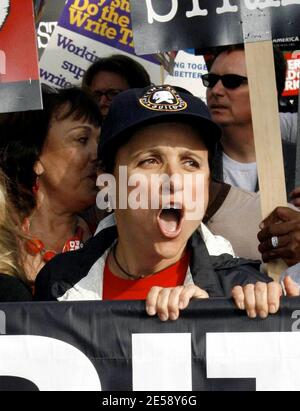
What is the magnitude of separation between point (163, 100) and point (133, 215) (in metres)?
0.37

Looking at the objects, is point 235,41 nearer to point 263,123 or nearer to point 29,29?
point 263,123

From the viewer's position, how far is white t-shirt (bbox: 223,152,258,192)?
433 centimetres

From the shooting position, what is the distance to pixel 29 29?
12.6 feet

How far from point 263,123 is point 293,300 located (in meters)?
0.91

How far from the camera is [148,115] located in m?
3.06

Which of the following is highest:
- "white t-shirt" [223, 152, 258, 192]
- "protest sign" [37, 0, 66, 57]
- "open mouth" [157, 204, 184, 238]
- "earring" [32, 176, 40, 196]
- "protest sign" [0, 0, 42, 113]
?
"protest sign" [37, 0, 66, 57]

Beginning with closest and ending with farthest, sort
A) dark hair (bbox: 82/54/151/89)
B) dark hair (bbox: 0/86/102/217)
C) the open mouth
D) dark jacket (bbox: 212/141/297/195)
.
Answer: the open mouth → dark hair (bbox: 0/86/102/217) → dark jacket (bbox: 212/141/297/195) → dark hair (bbox: 82/54/151/89)

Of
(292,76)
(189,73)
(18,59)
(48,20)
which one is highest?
(292,76)

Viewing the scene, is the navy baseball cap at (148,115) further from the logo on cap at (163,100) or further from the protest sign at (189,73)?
the protest sign at (189,73)

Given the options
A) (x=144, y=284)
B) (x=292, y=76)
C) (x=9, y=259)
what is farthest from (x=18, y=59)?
(x=292, y=76)

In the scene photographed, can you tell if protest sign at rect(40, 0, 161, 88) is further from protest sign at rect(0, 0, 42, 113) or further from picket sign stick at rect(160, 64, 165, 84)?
protest sign at rect(0, 0, 42, 113)

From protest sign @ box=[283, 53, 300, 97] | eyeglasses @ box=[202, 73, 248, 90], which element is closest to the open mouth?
eyeglasses @ box=[202, 73, 248, 90]

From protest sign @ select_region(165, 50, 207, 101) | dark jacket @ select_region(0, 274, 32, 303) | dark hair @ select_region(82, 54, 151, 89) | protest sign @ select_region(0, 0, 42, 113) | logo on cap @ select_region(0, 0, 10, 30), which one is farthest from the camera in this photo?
protest sign @ select_region(165, 50, 207, 101)

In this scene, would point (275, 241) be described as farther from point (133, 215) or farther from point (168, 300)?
point (168, 300)
